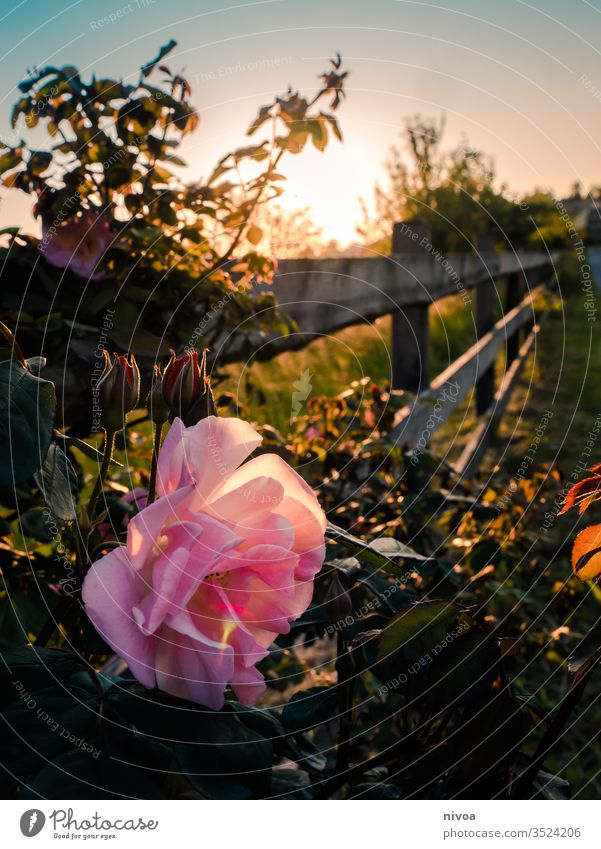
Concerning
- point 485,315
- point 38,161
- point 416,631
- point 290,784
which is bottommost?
point 290,784

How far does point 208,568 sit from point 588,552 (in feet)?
0.88

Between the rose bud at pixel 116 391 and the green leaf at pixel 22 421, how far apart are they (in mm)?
33

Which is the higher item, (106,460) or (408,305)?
(408,305)

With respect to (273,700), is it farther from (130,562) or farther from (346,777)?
(130,562)

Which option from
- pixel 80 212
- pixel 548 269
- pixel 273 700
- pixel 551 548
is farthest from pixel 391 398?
pixel 548 269

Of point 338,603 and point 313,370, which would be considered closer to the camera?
point 338,603

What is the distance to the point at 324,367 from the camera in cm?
235

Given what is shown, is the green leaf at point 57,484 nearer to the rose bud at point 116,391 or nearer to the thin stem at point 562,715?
the rose bud at point 116,391

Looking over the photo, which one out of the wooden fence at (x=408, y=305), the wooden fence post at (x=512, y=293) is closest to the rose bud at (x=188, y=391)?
the wooden fence at (x=408, y=305)

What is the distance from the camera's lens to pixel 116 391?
1.45 feet

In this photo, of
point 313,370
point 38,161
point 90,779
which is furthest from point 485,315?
point 90,779

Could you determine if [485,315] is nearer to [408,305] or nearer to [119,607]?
[408,305]

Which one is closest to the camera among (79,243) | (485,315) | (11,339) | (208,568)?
(208,568)

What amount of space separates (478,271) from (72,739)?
3590mm
